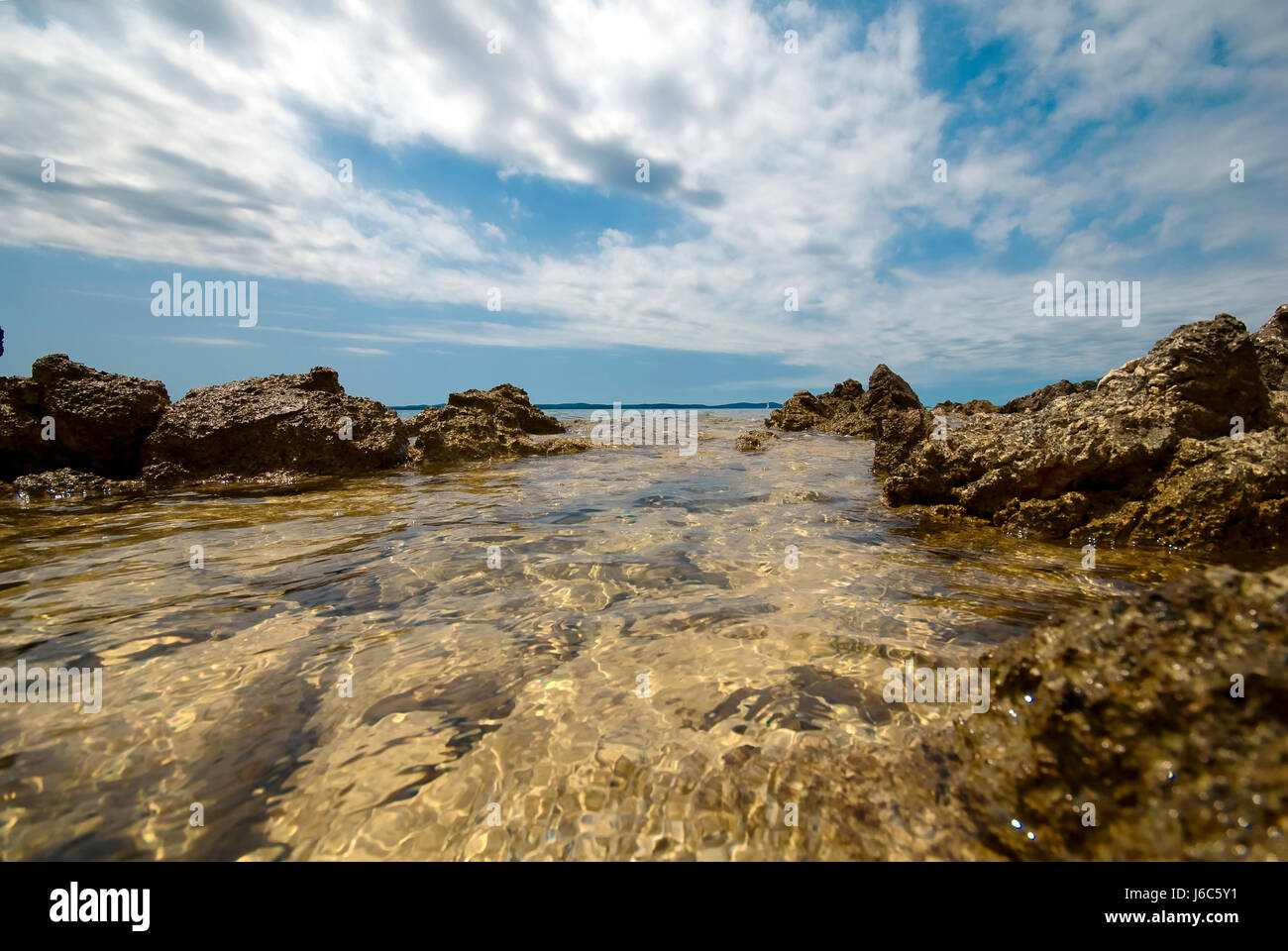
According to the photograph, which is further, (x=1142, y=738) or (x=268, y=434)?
(x=268, y=434)

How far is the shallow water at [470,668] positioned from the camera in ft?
6.75

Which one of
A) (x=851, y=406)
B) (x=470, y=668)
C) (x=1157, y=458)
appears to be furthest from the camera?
(x=851, y=406)

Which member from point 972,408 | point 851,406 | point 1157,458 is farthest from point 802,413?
point 1157,458

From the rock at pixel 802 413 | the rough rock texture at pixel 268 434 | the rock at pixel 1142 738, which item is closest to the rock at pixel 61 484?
the rough rock texture at pixel 268 434

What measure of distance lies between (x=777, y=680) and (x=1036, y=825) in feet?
4.48

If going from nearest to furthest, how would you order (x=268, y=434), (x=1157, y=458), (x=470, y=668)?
1. (x=470, y=668)
2. (x=1157, y=458)
3. (x=268, y=434)

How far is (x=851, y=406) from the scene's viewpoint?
1042 inches

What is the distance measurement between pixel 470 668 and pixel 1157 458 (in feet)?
23.9

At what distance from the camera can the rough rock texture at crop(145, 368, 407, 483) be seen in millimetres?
10359

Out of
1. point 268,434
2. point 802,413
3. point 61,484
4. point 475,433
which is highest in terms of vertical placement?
Result: point 802,413

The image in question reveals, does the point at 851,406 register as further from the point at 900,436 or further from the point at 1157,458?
the point at 1157,458

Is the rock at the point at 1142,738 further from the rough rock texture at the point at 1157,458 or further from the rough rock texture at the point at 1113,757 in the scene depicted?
the rough rock texture at the point at 1157,458
